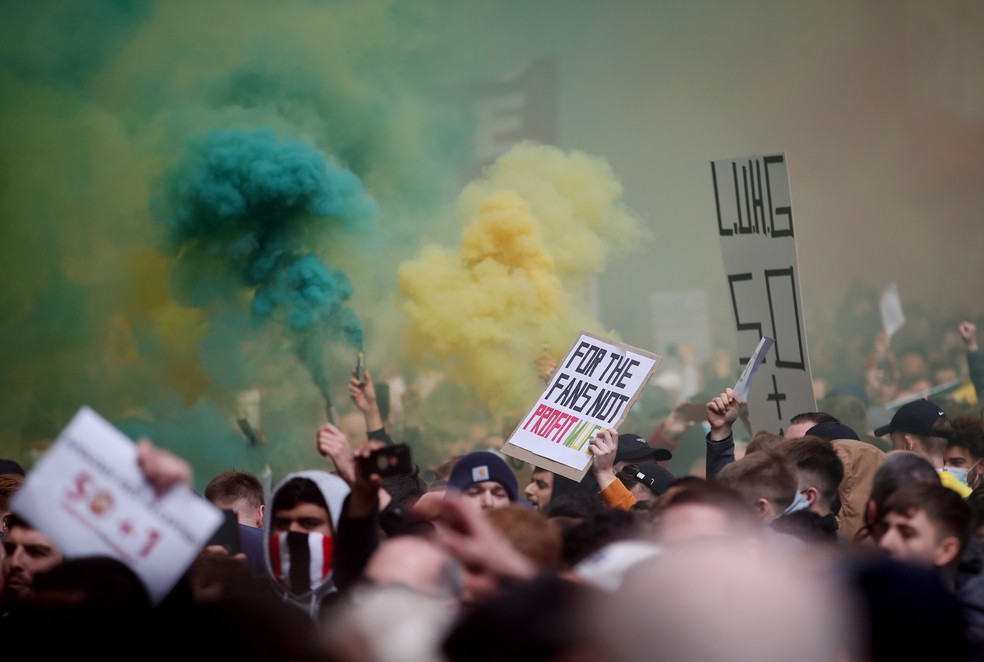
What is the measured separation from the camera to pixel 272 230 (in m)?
10.9

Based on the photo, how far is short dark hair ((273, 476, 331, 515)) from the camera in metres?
3.29

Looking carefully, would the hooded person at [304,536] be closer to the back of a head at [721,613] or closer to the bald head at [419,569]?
the bald head at [419,569]

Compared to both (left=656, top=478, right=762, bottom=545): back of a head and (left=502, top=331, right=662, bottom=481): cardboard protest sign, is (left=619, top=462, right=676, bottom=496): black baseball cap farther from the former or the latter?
(left=656, top=478, right=762, bottom=545): back of a head

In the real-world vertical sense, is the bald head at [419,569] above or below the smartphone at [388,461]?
below

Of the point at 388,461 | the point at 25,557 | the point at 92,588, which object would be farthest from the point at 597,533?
the point at 25,557

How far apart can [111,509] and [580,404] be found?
2.77 meters

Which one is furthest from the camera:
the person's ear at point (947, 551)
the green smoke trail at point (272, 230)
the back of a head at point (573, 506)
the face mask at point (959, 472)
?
the green smoke trail at point (272, 230)

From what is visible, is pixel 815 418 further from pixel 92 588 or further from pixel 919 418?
pixel 92 588

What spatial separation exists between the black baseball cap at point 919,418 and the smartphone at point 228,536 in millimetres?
3019

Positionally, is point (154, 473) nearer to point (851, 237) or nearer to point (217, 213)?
point (217, 213)

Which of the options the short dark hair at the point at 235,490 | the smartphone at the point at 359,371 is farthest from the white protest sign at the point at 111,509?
the smartphone at the point at 359,371

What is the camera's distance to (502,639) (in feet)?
5.98

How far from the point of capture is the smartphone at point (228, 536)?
4050 mm

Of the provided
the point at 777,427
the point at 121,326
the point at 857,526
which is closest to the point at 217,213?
the point at 121,326
